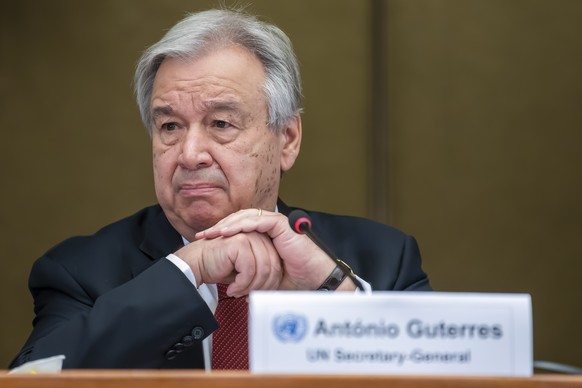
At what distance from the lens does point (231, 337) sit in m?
2.23

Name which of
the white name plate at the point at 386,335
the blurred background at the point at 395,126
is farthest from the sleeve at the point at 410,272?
the blurred background at the point at 395,126

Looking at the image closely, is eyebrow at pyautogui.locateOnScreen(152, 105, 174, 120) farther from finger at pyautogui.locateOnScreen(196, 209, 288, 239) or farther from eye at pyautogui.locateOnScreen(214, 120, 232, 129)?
finger at pyautogui.locateOnScreen(196, 209, 288, 239)

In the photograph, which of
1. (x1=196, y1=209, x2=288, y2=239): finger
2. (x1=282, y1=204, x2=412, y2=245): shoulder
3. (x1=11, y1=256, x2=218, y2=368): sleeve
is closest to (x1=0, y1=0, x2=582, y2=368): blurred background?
(x1=282, y1=204, x2=412, y2=245): shoulder

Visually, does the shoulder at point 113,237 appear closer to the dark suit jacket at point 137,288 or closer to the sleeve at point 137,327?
the dark suit jacket at point 137,288

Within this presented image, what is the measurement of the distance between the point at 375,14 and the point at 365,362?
265 centimetres

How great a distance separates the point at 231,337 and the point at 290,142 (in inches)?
23.3

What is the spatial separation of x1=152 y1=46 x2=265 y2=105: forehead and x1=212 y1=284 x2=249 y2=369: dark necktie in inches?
19.1

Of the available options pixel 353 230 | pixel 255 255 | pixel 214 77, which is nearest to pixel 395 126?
pixel 353 230

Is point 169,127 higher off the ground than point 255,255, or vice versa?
point 169,127

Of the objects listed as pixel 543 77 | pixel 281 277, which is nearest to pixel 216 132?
pixel 281 277

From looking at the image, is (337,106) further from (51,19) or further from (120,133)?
(51,19)

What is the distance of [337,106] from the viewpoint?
387cm

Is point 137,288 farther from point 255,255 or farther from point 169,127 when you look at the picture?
point 169,127

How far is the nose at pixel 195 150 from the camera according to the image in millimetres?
2291
